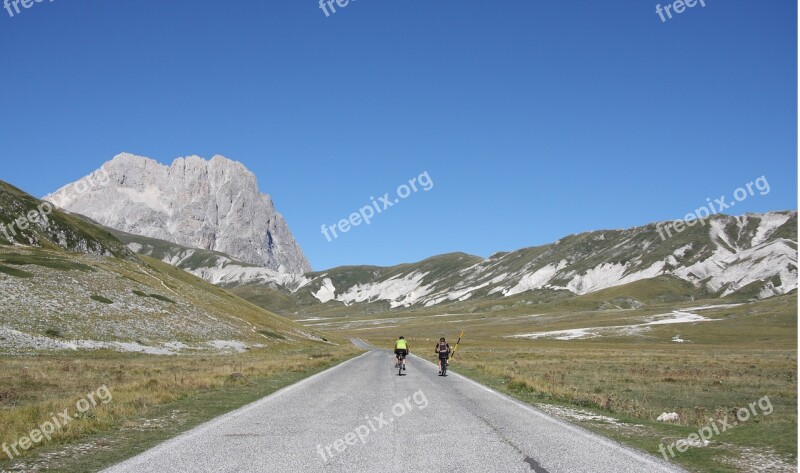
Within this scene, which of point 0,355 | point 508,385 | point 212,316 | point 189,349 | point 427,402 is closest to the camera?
point 427,402

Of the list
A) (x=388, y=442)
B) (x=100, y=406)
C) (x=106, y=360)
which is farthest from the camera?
(x=106, y=360)

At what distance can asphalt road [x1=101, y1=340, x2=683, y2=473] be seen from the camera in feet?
31.3

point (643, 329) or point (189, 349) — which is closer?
point (189, 349)

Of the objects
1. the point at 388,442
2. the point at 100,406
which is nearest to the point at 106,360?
the point at 100,406

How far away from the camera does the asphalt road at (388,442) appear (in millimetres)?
9539

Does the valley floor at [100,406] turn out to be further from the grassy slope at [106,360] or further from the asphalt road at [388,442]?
the asphalt road at [388,442]

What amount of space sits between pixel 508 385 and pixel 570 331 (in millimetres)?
120176

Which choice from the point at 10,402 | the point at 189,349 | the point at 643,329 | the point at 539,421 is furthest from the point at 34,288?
the point at 643,329

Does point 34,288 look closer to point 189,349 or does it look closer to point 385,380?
point 189,349

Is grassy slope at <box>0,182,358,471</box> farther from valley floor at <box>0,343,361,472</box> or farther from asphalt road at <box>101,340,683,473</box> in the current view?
asphalt road at <box>101,340,683,473</box>

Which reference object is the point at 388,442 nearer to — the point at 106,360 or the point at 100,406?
the point at 100,406

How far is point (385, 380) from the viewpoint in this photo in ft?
88.8

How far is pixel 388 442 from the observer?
38.0ft

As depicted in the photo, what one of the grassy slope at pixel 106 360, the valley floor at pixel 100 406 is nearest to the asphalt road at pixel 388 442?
the valley floor at pixel 100 406
